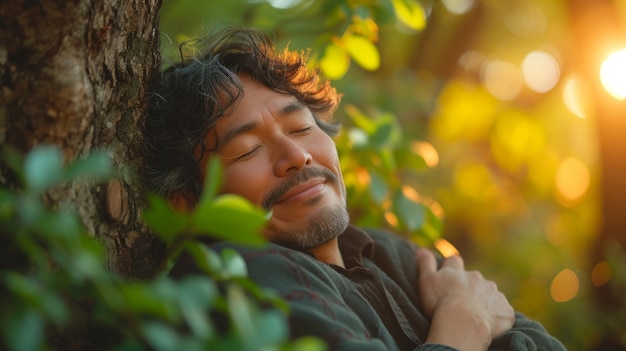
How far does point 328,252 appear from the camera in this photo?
5.90ft

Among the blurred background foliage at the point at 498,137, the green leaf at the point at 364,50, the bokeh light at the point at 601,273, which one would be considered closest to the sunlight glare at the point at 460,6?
the blurred background foliage at the point at 498,137

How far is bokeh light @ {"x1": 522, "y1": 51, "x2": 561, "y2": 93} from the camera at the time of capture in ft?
19.5

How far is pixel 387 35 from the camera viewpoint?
16.4ft

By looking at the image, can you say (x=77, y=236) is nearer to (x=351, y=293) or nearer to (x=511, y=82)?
(x=351, y=293)

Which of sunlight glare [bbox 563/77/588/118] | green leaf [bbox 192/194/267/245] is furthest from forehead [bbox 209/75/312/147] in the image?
sunlight glare [bbox 563/77/588/118]

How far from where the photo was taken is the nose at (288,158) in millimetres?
1689

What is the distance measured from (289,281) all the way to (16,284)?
61 cm

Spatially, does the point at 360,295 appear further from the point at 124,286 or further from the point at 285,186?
the point at 124,286

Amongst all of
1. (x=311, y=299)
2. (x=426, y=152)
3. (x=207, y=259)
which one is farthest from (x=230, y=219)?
(x=426, y=152)

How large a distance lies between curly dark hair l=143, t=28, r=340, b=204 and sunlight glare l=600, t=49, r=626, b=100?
204 centimetres

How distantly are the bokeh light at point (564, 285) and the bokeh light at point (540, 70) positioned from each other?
5.50 feet

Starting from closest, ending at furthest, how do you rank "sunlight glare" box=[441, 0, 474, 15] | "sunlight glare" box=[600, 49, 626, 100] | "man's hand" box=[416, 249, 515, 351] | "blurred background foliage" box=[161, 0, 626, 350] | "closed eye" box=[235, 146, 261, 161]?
"man's hand" box=[416, 249, 515, 351], "closed eye" box=[235, 146, 261, 161], "blurred background foliage" box=[161, 0, 626, 350], "sunlight glare" box=[600, 49, 626, 100], "sunlight glare" box=[441, 0, 474, 15]

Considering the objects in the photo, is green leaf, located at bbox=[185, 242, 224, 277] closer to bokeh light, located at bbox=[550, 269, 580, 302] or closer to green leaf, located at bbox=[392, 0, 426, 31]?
green leaf, located at bbox=[392, 0, 426, 31]

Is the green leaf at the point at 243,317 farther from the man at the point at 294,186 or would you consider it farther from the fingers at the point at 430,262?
the fingers at the point at 430,262
